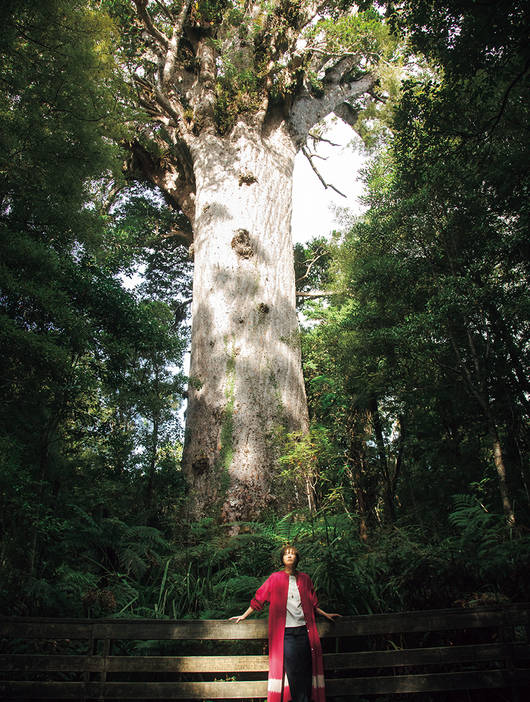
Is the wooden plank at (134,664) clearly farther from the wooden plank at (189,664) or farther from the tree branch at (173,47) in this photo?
the tree branch at (173,47)

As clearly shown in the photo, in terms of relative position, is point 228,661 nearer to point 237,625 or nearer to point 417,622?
point 237,625

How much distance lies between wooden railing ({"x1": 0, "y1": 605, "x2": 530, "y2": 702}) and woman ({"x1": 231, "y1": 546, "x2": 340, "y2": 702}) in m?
0.16

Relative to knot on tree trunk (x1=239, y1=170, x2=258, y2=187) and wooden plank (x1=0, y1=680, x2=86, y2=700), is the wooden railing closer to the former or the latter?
wooden plank (x1=0, y1=680, x2=86, y2=700)

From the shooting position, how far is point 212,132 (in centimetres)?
885

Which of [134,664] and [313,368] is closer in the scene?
[134,664]

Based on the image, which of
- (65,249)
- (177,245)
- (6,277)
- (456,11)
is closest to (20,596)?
(6,277)

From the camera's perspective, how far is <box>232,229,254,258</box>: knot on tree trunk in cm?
752

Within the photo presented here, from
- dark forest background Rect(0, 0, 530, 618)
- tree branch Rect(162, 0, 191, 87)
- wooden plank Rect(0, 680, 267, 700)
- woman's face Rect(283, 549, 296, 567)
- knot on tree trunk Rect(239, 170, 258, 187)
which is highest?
tree branch Rect(162, 0, 191, 87)

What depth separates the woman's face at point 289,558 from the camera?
276 centimetres

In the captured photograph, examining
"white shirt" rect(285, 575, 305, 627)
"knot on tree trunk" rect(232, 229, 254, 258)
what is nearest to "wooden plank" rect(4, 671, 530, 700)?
"white shirt" rect(285, 575, 305, 627)

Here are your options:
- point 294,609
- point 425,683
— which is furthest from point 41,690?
point 425,683

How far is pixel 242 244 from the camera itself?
24.9 ft

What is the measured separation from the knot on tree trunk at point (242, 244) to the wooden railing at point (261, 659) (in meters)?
5.89

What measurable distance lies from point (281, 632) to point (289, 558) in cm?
40
